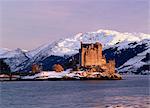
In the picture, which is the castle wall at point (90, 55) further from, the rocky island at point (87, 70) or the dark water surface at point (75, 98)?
the dark water surface at point (75, 98)

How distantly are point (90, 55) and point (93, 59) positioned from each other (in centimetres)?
169

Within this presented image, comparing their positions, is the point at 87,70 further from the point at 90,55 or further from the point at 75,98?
the point at 75,98

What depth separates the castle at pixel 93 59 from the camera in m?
152

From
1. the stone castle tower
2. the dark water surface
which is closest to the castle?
the stone castle tower

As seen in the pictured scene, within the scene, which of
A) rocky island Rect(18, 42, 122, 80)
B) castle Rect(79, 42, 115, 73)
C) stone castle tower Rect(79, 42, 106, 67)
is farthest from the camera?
stone castle tower Rect(79, 42, 106, 67)

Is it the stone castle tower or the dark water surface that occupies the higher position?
the stone castle tower

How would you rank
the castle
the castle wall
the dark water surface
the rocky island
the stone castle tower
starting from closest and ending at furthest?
the dark water surface < the rocky island < the castle < the stone castle tower < the castle wall

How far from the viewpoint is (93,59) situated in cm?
15288

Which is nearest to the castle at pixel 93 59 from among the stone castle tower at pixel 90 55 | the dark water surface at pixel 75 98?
the stone castle tower at pixel 90 55

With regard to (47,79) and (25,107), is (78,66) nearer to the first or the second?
(47,79)

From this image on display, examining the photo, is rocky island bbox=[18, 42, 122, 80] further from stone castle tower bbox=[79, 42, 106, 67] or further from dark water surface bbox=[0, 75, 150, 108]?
dark water surface bbox=[0, 75, 150, 108]

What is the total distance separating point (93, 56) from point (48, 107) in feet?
361

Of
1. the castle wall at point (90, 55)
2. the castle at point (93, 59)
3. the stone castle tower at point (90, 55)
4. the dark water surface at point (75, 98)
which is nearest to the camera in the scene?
the dark water surface at point (75, 98)

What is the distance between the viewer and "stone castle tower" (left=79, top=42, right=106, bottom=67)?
152125 millimetres
